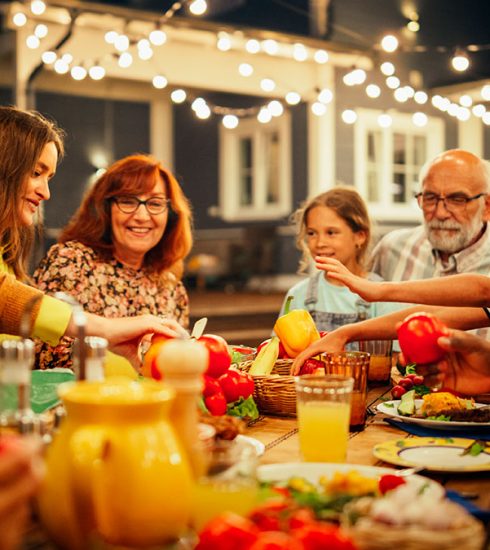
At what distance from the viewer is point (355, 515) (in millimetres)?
1014

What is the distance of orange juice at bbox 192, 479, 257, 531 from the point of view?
1014 millimetres

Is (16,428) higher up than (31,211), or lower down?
lower down

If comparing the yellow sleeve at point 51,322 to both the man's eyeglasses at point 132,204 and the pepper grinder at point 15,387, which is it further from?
the man's eyeglasses at point 132,204

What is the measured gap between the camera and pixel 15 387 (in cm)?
105

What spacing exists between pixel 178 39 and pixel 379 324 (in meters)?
5.42

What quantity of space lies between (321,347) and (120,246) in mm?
1237

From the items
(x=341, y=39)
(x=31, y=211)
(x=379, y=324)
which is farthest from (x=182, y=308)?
(x=341, y=39)

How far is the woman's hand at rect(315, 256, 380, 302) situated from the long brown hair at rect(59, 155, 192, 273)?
1.18 m

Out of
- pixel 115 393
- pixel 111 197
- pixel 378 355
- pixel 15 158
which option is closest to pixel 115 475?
pixel 115 393

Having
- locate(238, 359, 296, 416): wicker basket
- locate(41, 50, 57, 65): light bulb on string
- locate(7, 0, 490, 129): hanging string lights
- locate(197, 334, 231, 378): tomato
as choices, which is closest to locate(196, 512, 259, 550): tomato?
locate(197, 334, 231, 378): tomato

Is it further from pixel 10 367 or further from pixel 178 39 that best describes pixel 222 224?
pixel 10 367

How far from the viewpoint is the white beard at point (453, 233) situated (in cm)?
324

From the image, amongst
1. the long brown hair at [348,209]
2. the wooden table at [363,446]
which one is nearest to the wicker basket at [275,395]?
the wooden table at [363,446]

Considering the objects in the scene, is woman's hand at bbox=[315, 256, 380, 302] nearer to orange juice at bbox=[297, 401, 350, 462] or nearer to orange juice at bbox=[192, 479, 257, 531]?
orange juice at bbox=[297, 401, 350, 462]
